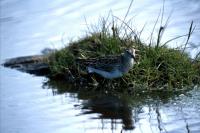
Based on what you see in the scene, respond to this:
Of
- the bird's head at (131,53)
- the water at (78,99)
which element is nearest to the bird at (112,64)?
the bird's head at (131,53)

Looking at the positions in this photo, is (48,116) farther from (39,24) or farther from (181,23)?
(39,24)

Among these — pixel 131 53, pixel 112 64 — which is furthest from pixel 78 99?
pixel 131 53

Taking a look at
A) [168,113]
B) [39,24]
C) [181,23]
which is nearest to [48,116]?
[168,113]

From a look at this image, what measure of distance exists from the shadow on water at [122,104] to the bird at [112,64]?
330 mm

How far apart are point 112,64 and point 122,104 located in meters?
1.25

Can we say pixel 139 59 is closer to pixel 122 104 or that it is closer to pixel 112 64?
pixel 112 64

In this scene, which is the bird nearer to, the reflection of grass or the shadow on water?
the reflection of grass

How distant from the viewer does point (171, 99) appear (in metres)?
12.3

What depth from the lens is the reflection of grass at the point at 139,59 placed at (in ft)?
43.5

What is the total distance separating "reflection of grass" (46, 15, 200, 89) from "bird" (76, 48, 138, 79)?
8.4 inches

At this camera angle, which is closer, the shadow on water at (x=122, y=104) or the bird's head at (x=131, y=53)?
the shadow on water at (x=122, y=104)

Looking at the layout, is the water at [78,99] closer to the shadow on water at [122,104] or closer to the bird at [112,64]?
the shadow on water at [122,104]

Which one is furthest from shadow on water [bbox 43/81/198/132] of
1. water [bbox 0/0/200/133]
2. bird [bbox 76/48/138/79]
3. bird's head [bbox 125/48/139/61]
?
bird's head [bbox 125/48/139/61]

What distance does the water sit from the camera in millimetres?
11133
